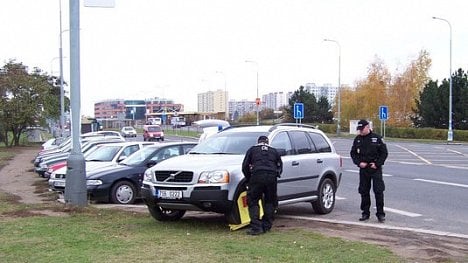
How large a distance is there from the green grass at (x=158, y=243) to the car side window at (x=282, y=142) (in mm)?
1611

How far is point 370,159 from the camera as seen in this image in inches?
408

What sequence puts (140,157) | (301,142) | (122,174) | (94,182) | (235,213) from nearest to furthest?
(235,213), (301,142), (94,182), (122,174), (140,157)

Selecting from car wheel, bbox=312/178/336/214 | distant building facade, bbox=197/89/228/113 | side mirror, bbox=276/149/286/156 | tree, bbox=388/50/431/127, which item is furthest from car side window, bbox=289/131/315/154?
distant building facade, bbox=197/89/228/113

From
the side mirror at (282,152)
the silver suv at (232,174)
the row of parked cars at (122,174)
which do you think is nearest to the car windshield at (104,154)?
the row of parked cars at (122,174)

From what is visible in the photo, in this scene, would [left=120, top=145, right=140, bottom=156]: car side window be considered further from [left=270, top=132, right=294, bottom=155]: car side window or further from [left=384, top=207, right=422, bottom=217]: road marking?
[left=384, top=207, right=422, bottom=217]: road marking

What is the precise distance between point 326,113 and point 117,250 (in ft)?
273

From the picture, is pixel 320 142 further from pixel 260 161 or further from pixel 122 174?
pixel 122 174

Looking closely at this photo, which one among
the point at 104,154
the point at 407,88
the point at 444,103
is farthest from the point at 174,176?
the point at 407,88

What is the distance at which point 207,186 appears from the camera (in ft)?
30.0

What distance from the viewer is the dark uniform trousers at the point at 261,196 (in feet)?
29.3

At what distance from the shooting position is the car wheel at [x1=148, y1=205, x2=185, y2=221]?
33.1 ft

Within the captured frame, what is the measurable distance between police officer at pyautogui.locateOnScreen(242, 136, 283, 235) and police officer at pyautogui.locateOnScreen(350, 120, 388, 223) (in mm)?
1934

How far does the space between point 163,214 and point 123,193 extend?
3.79 metres

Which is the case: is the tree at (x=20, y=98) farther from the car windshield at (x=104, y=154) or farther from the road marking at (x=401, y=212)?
the road marking at (x=401, y=212)
